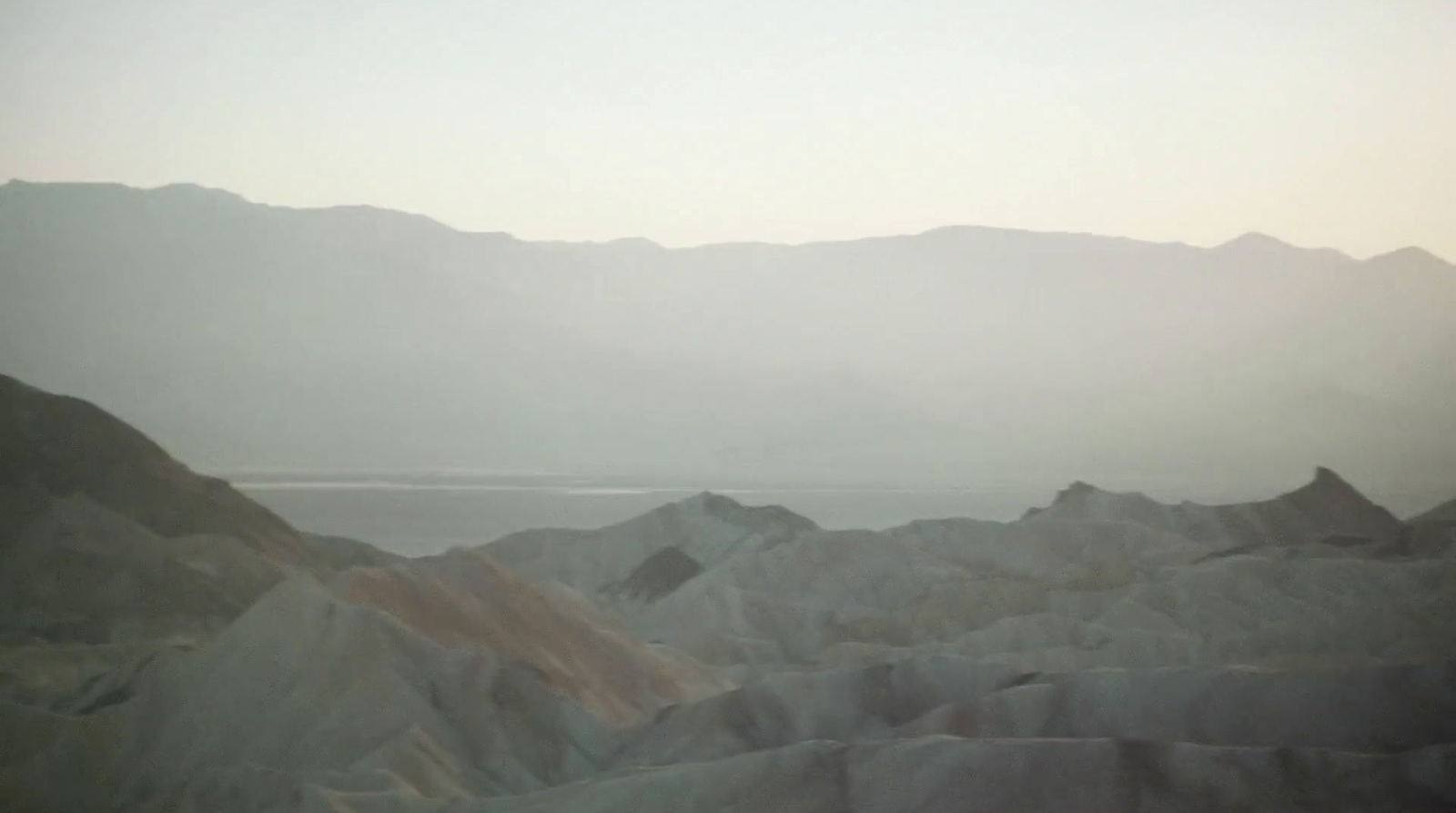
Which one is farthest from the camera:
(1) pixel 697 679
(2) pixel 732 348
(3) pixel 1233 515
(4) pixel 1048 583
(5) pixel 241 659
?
(3) pixel 1233 515

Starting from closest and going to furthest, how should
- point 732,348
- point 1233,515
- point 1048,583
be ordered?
point 1048,583 → point 732,348 → point 1233,515

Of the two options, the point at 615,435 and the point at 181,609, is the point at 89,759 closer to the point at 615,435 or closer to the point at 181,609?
the point at 181,609

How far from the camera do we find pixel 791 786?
509 inches

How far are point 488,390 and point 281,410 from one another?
6.39m

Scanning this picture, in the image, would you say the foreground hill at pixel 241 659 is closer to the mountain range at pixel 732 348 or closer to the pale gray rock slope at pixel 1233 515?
the mountain range at pixel 732 348

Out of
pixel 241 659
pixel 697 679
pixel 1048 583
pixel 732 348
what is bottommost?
pixel 697 679

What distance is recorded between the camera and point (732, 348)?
37.5 m

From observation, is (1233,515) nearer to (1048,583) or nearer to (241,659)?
(1048,583)

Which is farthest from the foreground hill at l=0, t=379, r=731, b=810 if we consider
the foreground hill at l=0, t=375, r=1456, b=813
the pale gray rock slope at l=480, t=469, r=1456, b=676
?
the pale gray rock slope at l=480, t=469, r=1456, b=676

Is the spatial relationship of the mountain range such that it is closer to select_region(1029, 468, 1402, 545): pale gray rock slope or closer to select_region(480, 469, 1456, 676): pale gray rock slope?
select_region(480, 469, 1456, 676): pale gray rock slope

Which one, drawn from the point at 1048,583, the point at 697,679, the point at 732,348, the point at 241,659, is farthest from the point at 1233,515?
the point at 241,659

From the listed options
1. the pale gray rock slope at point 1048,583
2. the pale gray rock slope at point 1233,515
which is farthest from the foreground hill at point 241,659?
the pale gray rock slope at point 1233,515

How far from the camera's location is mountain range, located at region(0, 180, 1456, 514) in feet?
83.6

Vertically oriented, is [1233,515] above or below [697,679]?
above
